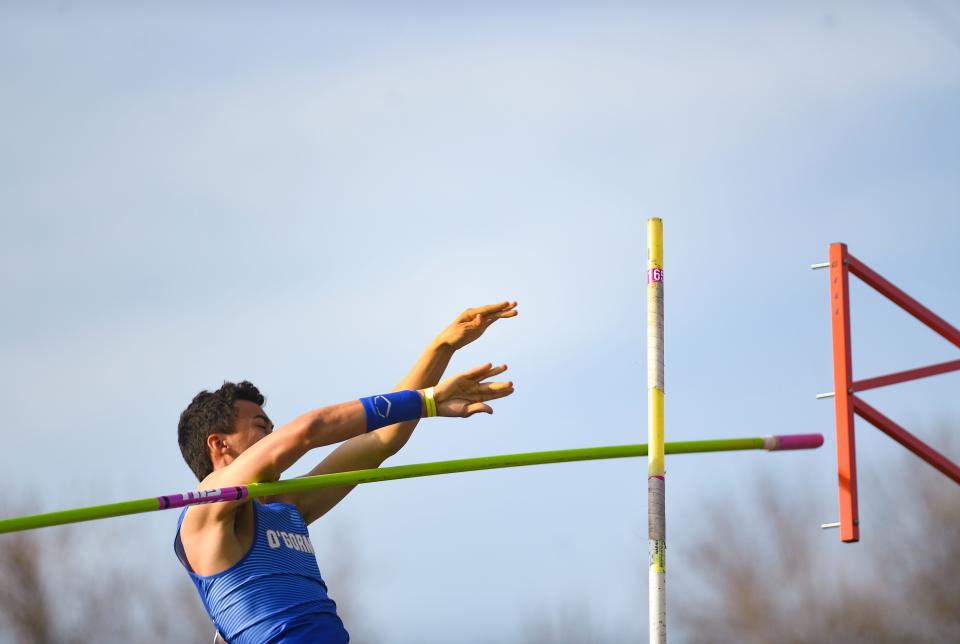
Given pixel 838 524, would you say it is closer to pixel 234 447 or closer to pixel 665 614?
pixel 665 614

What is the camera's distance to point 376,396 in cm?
540

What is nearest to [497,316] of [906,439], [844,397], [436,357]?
[436,357]

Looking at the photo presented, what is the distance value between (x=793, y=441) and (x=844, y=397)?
78 centimetres

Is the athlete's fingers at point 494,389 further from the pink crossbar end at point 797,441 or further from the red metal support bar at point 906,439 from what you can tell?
the red metal support bar at point 906,439

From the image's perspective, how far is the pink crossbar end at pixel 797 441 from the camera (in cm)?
618

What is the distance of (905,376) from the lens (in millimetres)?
7234

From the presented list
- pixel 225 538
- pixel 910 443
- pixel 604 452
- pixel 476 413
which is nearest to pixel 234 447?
pixel 225 538

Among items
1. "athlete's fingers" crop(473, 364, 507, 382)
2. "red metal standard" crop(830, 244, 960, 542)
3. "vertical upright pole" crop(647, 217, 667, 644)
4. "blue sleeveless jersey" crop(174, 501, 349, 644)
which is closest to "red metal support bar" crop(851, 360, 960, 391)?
"red metal standard" crop(830, 244, 960, 542)

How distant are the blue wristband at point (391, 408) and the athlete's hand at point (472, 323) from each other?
27.8 inches

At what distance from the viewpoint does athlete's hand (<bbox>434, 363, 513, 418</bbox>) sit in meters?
5.48

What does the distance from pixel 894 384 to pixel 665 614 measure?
2.23 metres

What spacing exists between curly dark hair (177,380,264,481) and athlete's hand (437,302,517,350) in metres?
0.93

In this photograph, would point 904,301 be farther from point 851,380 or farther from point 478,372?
point 478,372

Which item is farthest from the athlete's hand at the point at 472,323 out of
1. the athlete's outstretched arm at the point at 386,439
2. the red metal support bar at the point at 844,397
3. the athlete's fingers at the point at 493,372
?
the red metal support bar at the point at 844,397
